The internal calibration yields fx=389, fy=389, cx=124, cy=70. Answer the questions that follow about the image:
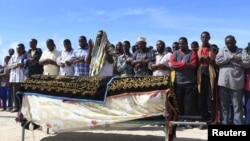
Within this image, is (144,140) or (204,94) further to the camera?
(204,94)

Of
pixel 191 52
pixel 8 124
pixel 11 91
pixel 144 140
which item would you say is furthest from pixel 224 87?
pixel 11 91

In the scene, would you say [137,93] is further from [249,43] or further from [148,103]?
[249,43]

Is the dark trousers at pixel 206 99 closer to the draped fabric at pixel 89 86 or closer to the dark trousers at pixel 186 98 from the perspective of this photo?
the dark trousers at pixel 186 98

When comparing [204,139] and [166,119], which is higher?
[166,119]

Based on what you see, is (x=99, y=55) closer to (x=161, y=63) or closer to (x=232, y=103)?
(x=161, y=63)

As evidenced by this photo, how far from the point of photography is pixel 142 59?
9.08 meters

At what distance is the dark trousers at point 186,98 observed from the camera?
28.8 ft

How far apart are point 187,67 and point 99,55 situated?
6.39ft

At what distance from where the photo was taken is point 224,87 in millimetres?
8227

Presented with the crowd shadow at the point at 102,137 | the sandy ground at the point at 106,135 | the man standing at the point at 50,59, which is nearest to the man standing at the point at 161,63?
the sandy ground at the point at 106,135

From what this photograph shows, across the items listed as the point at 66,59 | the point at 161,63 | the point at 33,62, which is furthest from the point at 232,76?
the point at 33,62

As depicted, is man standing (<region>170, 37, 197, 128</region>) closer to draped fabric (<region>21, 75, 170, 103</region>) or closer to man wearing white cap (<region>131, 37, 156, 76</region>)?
man wearing white cap (<region>131, 37, 156, 76</region>)

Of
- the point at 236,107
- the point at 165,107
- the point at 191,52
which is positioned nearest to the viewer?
the point at 165,107

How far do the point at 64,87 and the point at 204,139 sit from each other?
9.70 ft
